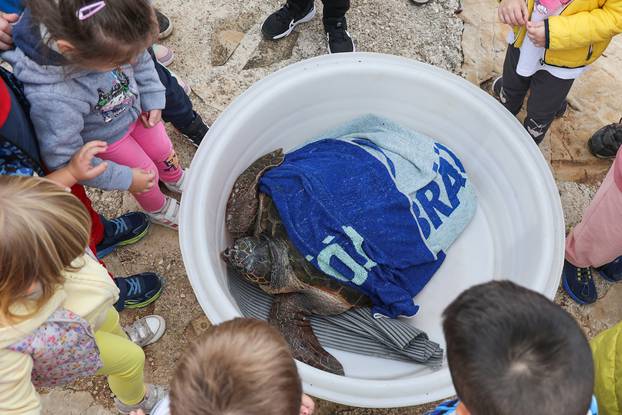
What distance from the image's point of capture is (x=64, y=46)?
1042 mm

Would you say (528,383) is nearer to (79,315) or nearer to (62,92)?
(79,315)

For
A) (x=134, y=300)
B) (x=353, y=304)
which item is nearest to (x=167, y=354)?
(x=134, y=300)

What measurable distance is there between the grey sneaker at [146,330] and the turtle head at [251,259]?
0.31 meters

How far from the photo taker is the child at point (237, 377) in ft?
2.49

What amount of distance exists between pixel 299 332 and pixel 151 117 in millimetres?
682

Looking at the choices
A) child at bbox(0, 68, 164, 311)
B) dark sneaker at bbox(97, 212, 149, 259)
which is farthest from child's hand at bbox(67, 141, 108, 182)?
dark sneaker at bbox(97, 212, 149, 259)

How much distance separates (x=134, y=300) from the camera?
1.58 meters

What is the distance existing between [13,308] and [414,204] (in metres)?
1.07

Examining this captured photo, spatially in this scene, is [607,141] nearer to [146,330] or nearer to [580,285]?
[580,285]

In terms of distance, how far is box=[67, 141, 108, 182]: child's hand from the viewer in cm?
117

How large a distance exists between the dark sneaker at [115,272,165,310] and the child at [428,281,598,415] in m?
1.05

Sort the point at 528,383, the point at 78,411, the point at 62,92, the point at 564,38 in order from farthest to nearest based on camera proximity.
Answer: the point at 78,411 → the point at 564,38 → the point at 62,92 → the point at 528,383

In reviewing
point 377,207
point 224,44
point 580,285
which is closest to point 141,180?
point 377,207

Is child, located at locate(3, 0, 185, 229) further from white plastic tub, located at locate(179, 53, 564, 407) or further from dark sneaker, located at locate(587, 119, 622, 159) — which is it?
dark sneaker, located at locate(587, 119, 622, 159)
